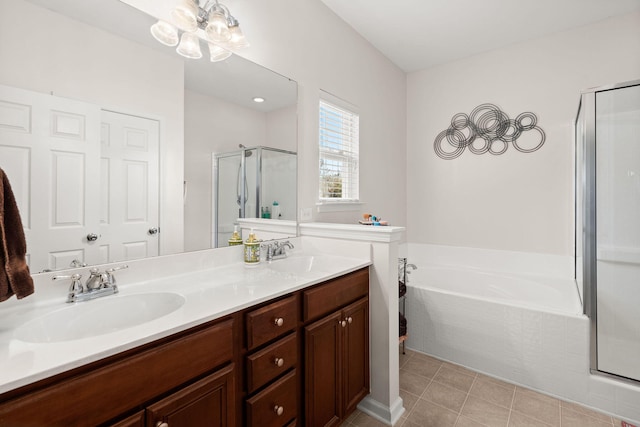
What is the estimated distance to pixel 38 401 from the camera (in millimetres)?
661

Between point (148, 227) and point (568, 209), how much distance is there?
3.36m

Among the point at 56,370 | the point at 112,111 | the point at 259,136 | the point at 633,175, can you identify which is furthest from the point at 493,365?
the point at 112,111

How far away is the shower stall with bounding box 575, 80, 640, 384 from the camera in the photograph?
189 centimetres

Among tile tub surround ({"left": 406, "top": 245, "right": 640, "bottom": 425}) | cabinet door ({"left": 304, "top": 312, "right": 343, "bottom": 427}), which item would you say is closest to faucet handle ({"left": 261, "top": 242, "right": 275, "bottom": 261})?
cabinet door ({"left": 304, "top": 312, "right": 343, "bottom": 427})

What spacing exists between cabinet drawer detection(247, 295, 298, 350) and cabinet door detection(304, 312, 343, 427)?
5.2 inches

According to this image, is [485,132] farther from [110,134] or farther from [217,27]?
[110,134]

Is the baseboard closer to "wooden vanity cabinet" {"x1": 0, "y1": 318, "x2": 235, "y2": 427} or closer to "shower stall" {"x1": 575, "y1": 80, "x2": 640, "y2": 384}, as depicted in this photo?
"wooden vanity cabinet" {"x1": 0, "y1": 318, "x2": 235, "y2": 427}

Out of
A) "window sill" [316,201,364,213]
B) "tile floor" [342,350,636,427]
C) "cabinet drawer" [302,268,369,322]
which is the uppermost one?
"window sill" [316,201,364,213]

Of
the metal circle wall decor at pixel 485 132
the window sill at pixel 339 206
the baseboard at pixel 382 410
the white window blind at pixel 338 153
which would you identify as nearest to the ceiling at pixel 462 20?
the metal circle wall decor at pixel 485 132

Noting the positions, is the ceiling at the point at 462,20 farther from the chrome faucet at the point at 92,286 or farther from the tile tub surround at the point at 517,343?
Answer: the chrome faucet at the point at 92,286

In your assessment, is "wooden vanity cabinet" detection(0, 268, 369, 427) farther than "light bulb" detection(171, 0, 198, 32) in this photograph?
No

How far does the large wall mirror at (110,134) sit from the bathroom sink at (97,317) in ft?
0.70

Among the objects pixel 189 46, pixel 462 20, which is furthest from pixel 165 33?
pixel 462 20

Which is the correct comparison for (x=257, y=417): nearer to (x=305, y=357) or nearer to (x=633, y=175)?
(x=305, y=357)
